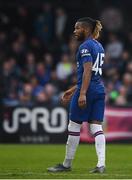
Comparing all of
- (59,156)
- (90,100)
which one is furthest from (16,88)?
(90,100)

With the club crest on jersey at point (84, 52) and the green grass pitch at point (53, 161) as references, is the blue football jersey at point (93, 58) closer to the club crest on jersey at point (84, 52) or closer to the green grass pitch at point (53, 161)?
the club crest on jersey at point (84, 52)

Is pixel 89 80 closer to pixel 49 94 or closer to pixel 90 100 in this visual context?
pixel 90 100

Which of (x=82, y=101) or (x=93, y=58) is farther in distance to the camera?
(x=93, y=58)

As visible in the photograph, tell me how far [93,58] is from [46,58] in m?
10.8

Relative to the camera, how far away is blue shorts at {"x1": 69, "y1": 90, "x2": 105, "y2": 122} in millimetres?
11312

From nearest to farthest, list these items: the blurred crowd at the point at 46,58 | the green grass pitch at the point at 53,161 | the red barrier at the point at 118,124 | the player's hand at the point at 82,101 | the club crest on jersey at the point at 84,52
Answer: the green grass pitch at the point at 53,161, the player's hand at the point at 82,101, the club crest on jersey at the point at 84,52, the red barrier at the point at 118,124, the blurred crowd at the point at 46,58

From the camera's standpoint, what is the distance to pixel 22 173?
1117 centimetres

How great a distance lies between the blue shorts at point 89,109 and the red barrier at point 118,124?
7358 millimetres

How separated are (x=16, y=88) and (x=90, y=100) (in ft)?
30.5

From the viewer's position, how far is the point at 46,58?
22.0 metres

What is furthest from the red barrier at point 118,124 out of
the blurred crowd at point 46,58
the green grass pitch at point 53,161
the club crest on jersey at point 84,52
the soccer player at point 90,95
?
the club crest on jersey at point 84,52

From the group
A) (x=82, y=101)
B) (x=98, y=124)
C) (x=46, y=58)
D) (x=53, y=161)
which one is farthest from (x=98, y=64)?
(x=46, y=58)

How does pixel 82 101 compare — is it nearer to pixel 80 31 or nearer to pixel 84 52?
pixel 84 52

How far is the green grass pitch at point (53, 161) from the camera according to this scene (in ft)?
35.6
